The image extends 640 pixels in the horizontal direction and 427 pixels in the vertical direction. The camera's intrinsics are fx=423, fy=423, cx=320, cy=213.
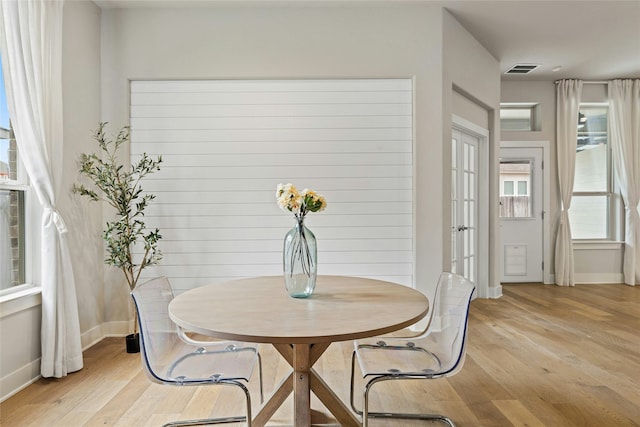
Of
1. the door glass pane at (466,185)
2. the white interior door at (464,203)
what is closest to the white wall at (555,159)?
the white interior door at (464,203)

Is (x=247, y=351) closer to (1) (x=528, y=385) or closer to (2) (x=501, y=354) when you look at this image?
(1) (x=528, y=385)

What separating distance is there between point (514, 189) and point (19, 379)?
581cm

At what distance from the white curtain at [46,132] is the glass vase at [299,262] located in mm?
1807

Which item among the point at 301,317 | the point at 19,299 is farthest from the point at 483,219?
the point at 19,299

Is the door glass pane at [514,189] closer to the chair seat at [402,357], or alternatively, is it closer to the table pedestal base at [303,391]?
the chair seat at [402,357]

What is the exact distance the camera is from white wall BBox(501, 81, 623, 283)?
5.92m

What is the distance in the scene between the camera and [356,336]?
1432 millimetres

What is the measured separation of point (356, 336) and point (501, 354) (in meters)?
2.24

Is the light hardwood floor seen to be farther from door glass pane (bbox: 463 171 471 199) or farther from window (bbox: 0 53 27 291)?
door glass pane (bbox: 463 171 471 199)

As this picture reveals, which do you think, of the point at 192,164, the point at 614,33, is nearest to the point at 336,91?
the point at 192,164

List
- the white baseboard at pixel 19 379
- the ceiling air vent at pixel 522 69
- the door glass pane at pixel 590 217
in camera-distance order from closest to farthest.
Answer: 1. the white baseboard at pixel 19 379
2. the ceiling air vent at pixel 522 69
3. the door glass pane at pixel 590 217

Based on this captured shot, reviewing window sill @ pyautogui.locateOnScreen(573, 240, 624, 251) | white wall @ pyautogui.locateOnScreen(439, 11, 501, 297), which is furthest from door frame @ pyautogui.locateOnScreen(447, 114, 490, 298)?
window sill @ pyautogui.locateOnScreen(573, 240, 624, 251)

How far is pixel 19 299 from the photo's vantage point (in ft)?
8.50

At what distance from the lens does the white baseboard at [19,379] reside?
8.10ft
